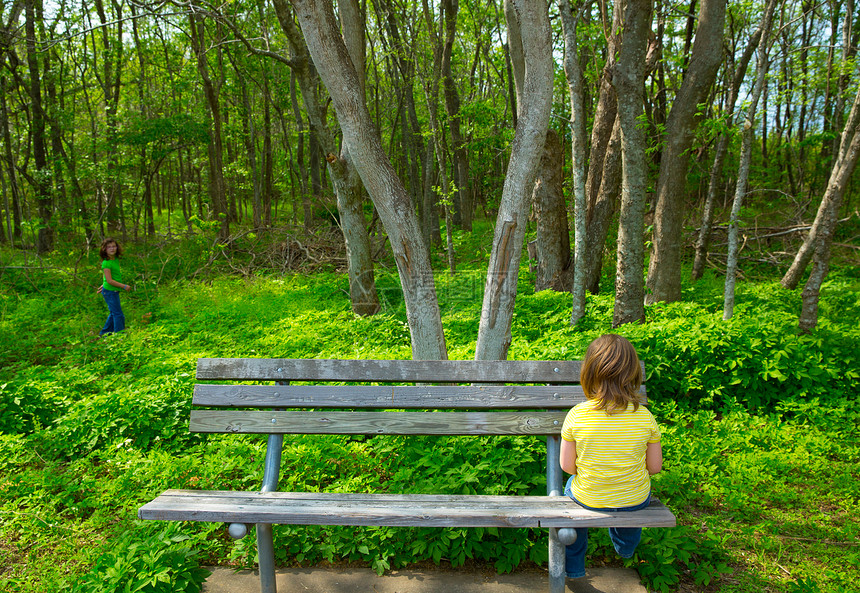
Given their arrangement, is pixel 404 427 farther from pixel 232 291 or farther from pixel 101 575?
pixel 232 291

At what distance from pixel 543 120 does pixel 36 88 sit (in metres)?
16.0

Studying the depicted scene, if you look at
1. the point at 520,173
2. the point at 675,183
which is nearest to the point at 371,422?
the point at 520,173

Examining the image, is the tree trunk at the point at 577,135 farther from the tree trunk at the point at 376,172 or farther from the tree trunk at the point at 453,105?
the tree trunk at the point at 453,105

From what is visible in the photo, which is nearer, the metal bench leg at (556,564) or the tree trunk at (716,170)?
the metal bench leg at (556,564)

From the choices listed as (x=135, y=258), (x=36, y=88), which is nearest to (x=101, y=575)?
(x=135, y=258)

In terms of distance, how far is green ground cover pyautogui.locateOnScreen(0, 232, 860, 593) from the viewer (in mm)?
2840

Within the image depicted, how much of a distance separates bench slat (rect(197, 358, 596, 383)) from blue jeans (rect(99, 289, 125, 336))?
5939 mm

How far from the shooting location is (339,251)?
12258mm

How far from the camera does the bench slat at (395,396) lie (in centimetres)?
296

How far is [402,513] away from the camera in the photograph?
2.41m

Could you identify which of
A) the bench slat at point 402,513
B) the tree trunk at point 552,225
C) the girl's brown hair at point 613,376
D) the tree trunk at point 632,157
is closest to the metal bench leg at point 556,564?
the bench slat at point 402,513

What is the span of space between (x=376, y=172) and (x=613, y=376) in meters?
2.32

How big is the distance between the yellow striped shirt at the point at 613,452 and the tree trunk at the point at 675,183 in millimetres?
5534

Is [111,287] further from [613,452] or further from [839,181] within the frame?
[839,181]
